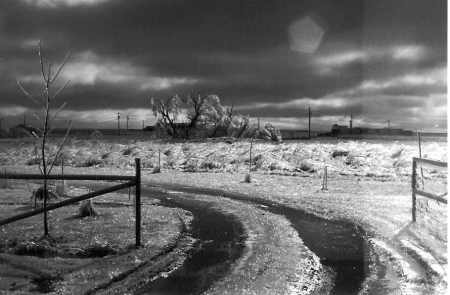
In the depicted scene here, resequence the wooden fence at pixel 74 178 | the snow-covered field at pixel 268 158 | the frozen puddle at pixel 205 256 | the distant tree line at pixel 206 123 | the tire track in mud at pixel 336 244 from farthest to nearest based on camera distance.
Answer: the distant tree line at pixel 206 123, the snow-covered field at pixel 268 158, the wooden fence at pixel 74 178, the tire track in mud at pixel 336 244, the frozen puddle at pixel 205 256

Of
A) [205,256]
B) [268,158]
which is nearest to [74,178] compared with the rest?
[205,256]

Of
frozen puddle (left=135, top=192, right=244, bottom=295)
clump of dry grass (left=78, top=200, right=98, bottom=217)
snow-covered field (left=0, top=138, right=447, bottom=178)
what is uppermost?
snow-covered field (left=0, top=138, right=447, bottom=178)

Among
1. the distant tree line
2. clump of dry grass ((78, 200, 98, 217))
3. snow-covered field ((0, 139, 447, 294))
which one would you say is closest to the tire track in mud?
snow-covered field ((0, 139, 447, 294))

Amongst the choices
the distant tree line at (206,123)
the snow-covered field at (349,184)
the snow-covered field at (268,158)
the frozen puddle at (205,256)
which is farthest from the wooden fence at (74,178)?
the distant tree line at (206,123)

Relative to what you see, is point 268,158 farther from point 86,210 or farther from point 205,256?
point 205,256

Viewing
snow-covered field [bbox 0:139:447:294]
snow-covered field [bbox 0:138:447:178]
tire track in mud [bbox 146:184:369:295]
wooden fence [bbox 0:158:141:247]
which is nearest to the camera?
tire track in mud [bbox 146:184:369:295]

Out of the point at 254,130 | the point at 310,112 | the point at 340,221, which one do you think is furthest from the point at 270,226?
the point at 310,112

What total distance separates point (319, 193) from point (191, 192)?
422 cm

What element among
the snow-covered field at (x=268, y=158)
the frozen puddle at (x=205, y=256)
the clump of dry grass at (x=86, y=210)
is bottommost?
the frozen puddle at (x=205, y=256)

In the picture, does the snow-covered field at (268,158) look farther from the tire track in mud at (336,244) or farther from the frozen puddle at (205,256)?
the frozen puddle at (205,256)

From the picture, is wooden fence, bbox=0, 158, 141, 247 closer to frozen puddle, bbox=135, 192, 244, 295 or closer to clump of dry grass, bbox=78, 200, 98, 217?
frozen puddle, bbox=135, 192, 244, 295

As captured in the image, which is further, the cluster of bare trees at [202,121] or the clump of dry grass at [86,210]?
the cluster of bare trees at [202,121]

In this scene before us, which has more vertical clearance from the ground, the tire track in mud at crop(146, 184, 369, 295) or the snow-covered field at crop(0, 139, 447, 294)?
the snow-covered field at crop(0, 139, 447, 294)

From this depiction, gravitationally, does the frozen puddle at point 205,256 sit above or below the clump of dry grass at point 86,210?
below
